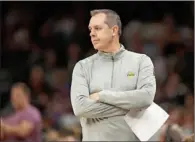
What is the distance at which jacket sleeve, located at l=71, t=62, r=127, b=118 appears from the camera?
4.32 meters

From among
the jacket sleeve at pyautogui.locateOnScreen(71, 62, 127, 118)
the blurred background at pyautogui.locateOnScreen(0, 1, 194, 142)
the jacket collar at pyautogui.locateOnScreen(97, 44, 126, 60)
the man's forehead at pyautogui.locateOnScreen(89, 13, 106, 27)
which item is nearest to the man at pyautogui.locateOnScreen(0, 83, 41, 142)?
the blurred background at pyautogui.locateOnScreen(0, 1, 194, 142)

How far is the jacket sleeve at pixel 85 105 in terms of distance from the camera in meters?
4.32

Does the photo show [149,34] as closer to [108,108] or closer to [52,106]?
[52,106]

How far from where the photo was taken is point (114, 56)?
439 cm

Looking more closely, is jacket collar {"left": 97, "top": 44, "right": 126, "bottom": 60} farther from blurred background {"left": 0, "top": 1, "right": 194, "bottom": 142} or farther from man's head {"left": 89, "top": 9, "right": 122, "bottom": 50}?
blurred background {"left": 0, "top": 1, "right": 194, "bottom": 142}

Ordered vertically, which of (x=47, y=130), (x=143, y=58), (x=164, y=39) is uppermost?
(x=143, y=58)

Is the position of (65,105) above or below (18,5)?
below

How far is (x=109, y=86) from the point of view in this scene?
436 centimetres

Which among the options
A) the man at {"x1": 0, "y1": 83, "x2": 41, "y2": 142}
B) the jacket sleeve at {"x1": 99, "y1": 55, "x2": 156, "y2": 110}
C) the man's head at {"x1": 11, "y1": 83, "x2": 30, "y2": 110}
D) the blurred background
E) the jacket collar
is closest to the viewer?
the jacket sleeve at {"x1": 99, "y1": 55, "x2": 156, "y2": 110}

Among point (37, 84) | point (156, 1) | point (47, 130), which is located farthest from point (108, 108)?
point (156, 1)

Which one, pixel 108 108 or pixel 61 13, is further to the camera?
pixel 61 13

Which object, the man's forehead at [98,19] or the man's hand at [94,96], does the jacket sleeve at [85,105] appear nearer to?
the man's hand at [94,96]

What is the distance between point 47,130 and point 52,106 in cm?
73

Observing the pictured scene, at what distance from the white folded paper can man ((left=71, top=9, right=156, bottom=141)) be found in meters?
0.04
